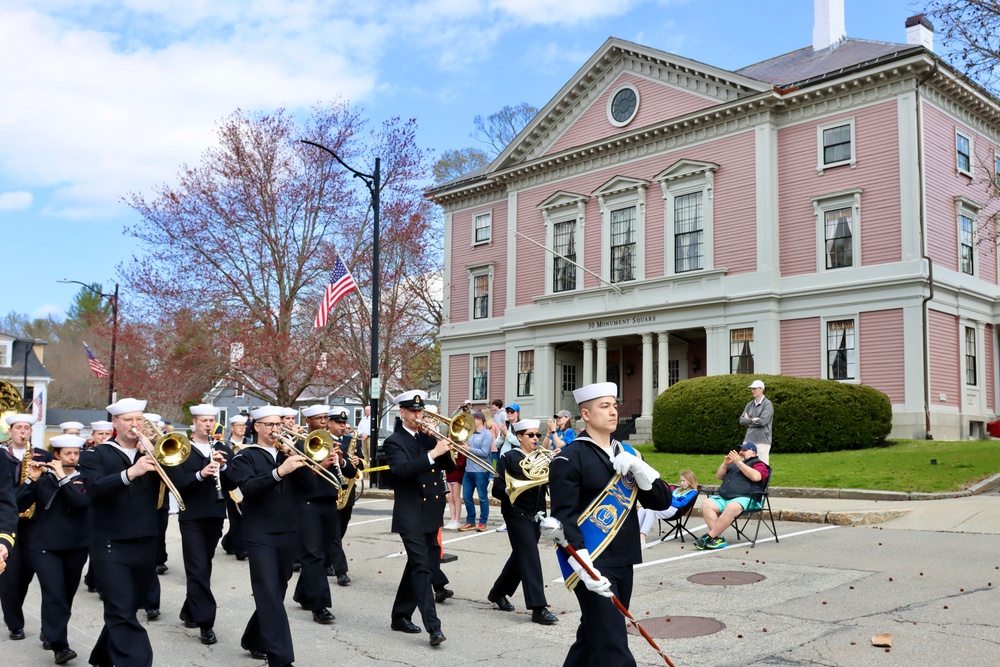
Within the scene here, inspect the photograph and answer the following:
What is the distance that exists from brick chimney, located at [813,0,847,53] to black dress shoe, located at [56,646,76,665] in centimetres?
3146

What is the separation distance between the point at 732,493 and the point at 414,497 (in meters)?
5.70

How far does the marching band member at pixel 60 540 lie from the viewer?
8.14m

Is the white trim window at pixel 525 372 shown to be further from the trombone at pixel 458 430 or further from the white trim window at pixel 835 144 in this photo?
the trombone at pixel 458 430

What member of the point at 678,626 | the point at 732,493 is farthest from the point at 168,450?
the point at 732,493

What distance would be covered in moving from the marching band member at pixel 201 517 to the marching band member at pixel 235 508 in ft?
0.65

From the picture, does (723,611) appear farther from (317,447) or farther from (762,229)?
(762,229)

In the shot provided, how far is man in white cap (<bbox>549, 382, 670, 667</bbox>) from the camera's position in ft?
18.4

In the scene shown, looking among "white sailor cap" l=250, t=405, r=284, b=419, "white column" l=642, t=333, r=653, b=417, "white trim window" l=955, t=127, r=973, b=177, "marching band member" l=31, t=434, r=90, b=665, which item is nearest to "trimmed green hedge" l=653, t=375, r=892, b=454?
"white column" l=642, t=333, r=653, b=417

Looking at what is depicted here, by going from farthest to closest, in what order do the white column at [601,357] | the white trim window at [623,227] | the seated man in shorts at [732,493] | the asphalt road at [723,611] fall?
the white column at [601,357] < the white trim window at [623,227] < the seated man in shorts at [732,493] < the asphalt road at [723,611]

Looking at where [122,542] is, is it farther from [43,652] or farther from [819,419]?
[819,419]

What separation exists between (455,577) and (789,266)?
2096 cm

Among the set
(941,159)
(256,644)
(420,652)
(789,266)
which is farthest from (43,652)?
(941,159)

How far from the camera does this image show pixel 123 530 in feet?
23.6

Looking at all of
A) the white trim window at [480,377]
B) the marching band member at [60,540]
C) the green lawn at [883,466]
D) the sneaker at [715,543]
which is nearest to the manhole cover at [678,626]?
the sneaker at [715,543]
